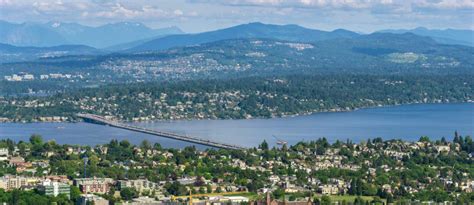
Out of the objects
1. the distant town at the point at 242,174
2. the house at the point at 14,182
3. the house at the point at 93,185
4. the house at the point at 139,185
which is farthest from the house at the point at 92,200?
the house at the point at 14,182

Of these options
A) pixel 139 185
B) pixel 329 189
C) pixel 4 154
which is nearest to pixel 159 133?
pixel 4 154

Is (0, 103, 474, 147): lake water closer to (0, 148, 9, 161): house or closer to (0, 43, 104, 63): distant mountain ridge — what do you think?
(0, 148, 9, 161): house

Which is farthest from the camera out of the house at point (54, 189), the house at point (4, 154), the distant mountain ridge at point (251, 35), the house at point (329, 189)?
the distant mountain ridge at point (251, 35)

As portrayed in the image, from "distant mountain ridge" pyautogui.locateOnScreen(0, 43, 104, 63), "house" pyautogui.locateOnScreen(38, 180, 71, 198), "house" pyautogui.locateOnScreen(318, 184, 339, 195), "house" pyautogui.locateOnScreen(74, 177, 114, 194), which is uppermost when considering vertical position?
"house" pyautogui.locateOnScreen(38, 180, 71, 198)

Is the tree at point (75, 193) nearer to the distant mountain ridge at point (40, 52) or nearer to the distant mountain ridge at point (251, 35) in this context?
the distant mountain ridge at point (40, 52)

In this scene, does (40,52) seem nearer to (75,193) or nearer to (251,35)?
(251,35)

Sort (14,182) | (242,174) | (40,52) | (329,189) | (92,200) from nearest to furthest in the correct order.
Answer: (92,200), (14,182), (329,189), (242,174), (40,52)

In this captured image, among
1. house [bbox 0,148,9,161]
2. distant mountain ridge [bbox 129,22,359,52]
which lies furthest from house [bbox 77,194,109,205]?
distant mountain ridge [bbox 129,22,359,52]
